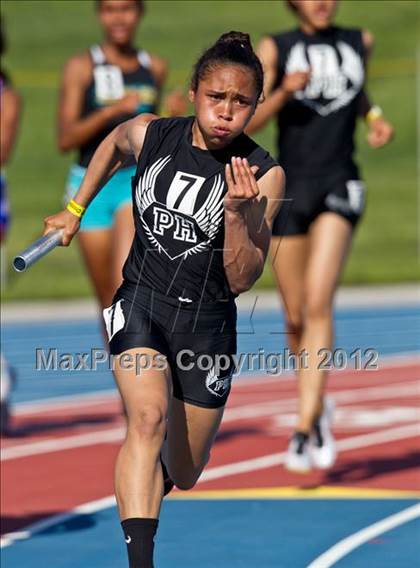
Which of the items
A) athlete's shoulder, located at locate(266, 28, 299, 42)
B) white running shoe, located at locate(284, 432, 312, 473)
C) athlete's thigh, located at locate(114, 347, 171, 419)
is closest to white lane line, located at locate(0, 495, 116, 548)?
white running shoe, located at locate(284, 432, 312, 473)

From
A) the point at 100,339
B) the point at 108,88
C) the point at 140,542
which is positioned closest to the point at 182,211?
the point at 140,542

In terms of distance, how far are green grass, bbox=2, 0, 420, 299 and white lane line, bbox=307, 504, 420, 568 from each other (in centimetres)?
1150

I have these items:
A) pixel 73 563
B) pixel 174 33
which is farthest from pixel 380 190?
pixel 73 563

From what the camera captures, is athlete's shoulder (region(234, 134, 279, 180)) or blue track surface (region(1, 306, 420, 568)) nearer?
athlete's shoulder (region(234, 134, 279, 180))

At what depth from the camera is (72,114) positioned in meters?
9.77

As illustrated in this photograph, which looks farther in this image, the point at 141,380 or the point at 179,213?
the point at 179,213

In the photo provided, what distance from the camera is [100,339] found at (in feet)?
51.4

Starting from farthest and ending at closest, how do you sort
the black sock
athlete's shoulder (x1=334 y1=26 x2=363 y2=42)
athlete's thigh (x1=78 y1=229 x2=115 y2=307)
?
1. athlete's thigh (x1=78 y1=229 x2=115 y2=307)
2. athlete's shoulder (x1=334 y1=26 x2=363 y2=42)
3. the black sock

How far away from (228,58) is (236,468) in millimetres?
3820

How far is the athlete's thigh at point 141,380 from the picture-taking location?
5.98 metres

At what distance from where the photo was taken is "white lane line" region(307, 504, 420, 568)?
23.3 feet

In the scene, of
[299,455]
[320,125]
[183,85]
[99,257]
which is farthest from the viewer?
[183,85]

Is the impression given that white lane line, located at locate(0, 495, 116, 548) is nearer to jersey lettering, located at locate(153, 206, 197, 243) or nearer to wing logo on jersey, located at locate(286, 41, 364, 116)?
jersey lettering, located at locate(153, 206, 197, 243)

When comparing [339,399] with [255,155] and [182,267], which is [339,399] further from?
[255,155]
